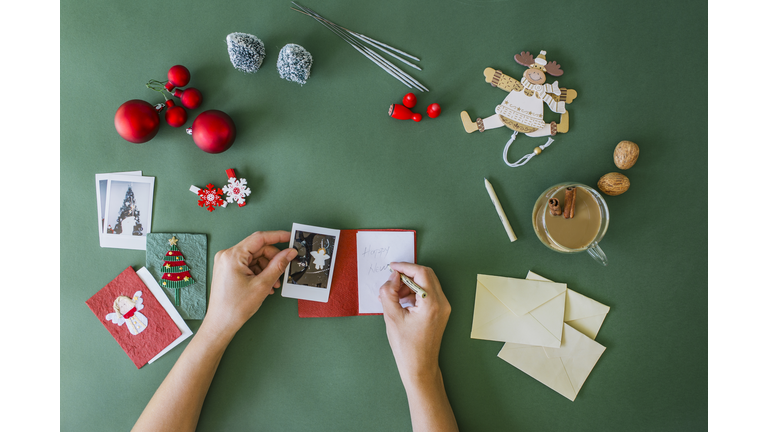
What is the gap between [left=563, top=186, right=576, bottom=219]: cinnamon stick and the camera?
3.63ft

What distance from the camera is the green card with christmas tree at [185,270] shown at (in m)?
1.23

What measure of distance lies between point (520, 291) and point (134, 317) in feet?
4.46

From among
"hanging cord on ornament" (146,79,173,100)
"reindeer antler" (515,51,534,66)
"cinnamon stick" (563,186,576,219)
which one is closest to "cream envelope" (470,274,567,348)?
"cinnamon stick" (563,186,576,219)

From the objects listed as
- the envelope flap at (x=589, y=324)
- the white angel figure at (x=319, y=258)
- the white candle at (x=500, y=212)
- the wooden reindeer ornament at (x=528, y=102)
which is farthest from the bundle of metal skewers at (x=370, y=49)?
the envelope flap at (x=589, y=324)

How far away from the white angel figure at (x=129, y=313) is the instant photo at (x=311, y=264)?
515 millimetres

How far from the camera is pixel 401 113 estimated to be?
119 cm

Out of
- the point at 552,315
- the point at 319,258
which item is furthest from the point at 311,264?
the point at 552,315

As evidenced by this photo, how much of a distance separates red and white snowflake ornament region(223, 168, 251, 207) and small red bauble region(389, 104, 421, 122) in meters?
0.56

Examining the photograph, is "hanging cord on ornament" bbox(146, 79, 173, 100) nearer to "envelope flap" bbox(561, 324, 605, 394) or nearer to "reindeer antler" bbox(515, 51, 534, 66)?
"reindeer antler" bbox(515, 51, 534, 66)

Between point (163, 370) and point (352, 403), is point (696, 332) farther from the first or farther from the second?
point (163, 370)

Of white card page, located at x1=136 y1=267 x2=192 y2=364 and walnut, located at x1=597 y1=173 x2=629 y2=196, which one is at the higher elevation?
walnut, located at x1=597 y1=173 x2=629 y2=196

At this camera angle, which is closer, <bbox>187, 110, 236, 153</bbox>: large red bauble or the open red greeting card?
<bbox>187, 110, 236, 153</bbox>: large red bauble

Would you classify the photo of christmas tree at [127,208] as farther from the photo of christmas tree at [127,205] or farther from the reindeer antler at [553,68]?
the reindeer antler at [553,68]

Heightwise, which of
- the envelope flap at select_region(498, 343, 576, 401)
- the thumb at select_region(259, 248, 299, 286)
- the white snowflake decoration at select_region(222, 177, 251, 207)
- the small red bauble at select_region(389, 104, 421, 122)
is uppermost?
the small red bauble at select_region(389, 104, 421, 122)
